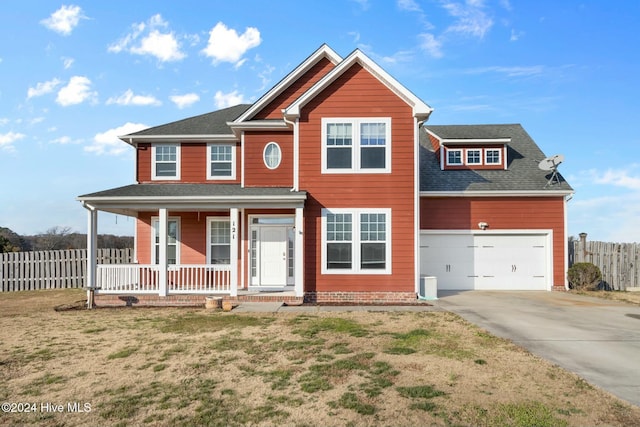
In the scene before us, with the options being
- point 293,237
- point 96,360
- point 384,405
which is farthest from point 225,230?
point 384,405

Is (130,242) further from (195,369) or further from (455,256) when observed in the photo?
(195,369)

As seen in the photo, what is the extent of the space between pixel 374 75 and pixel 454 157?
5.92 m

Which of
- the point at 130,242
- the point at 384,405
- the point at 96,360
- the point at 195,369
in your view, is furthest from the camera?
the point at 130,242

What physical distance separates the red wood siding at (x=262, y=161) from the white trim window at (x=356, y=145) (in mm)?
1624

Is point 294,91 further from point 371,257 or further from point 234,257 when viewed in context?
point 371,257

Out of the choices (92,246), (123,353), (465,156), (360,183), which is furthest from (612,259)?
(92,246)

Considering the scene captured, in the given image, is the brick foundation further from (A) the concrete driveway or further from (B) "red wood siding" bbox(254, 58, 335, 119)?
(B) "red wood siding" bbox(254, 58, 335, 119)

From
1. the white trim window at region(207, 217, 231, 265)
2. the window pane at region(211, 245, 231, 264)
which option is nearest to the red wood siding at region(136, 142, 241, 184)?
the white trim window at region(207, 217, 231, 265)

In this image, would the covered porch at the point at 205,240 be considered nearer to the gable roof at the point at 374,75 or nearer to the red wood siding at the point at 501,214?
the gable roof at the point at 374,75

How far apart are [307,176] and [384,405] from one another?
899cm

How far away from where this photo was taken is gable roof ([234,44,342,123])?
14.2m

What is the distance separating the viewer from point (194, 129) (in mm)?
15719

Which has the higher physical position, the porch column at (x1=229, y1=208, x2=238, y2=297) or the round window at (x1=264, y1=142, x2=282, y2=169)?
the round window at (x1=264, y1=142, x2=282, y2=169)

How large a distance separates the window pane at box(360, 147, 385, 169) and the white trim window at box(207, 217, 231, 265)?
5493 mm
